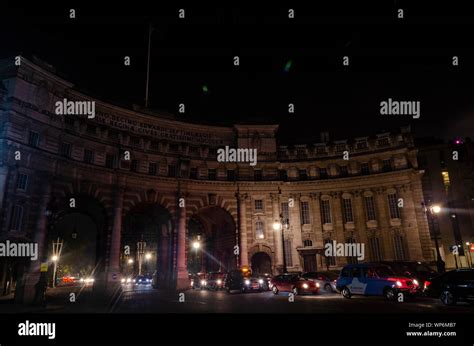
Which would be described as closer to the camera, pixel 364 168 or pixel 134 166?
pixel 134 166

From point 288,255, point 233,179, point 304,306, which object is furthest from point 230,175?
point 304,306

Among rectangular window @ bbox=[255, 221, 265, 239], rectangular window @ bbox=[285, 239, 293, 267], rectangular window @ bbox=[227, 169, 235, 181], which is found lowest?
rectangular window @ bbox=[285, 239, 293, 267]

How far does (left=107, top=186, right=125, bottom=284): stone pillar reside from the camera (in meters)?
32.0

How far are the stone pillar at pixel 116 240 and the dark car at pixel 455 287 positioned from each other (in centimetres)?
2669

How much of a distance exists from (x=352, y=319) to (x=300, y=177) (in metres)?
31.5

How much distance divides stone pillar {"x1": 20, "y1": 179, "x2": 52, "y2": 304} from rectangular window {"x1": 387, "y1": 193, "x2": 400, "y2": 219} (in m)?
34.6

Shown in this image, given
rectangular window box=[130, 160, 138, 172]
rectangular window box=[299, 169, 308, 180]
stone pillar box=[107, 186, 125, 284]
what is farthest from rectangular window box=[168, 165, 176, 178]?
rectangular window box=[299, 169, 308, 180]

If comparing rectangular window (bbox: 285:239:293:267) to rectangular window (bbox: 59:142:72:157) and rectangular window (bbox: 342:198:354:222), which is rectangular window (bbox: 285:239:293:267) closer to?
rectangular window (bbox: 342:198:354:222)

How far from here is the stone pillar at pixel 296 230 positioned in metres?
38.8

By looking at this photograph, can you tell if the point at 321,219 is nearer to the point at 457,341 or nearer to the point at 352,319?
the point at 352,319

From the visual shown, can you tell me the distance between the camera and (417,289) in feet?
57.2

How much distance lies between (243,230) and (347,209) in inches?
507

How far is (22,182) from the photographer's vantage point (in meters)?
27.4

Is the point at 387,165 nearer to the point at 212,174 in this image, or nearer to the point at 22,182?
the point at 212,174
